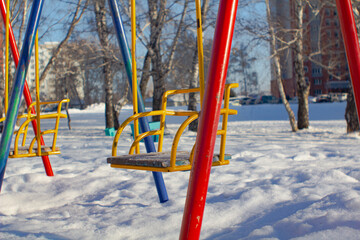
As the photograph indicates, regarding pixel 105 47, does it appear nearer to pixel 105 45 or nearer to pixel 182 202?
pixel 105 45

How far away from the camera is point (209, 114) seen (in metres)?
1.56

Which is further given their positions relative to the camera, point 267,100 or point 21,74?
point 267,100

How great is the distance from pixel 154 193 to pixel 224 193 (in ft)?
2.35

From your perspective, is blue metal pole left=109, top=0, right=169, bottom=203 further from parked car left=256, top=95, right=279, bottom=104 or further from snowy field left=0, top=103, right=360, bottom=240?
parked car left=256, top=95, right=279, bottom=104

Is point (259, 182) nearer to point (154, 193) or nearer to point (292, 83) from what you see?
point (154, 193)

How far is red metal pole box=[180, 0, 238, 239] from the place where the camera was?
1.54 meters

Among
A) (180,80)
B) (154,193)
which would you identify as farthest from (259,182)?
(180,80)

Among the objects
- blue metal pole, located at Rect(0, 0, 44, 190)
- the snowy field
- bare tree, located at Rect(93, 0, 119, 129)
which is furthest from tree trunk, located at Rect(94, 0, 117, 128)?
blue metal pole, located at Rect(0, 0, 44, 190)

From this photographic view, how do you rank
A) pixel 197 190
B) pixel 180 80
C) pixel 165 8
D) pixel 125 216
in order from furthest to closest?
pixel 180 80 → pixel 165 8 → pixel 125 216 → pixel 197 190

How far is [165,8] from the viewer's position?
37.4 ft

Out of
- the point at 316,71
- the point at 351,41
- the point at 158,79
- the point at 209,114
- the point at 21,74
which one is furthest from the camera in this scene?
the point at 316,71

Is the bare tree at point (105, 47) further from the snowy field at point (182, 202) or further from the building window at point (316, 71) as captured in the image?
the building window at point (316, 71)

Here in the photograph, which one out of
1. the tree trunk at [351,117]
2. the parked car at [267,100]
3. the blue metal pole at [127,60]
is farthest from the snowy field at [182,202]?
the parked car at [267,100]

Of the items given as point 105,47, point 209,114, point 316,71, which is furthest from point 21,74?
point 316,71
